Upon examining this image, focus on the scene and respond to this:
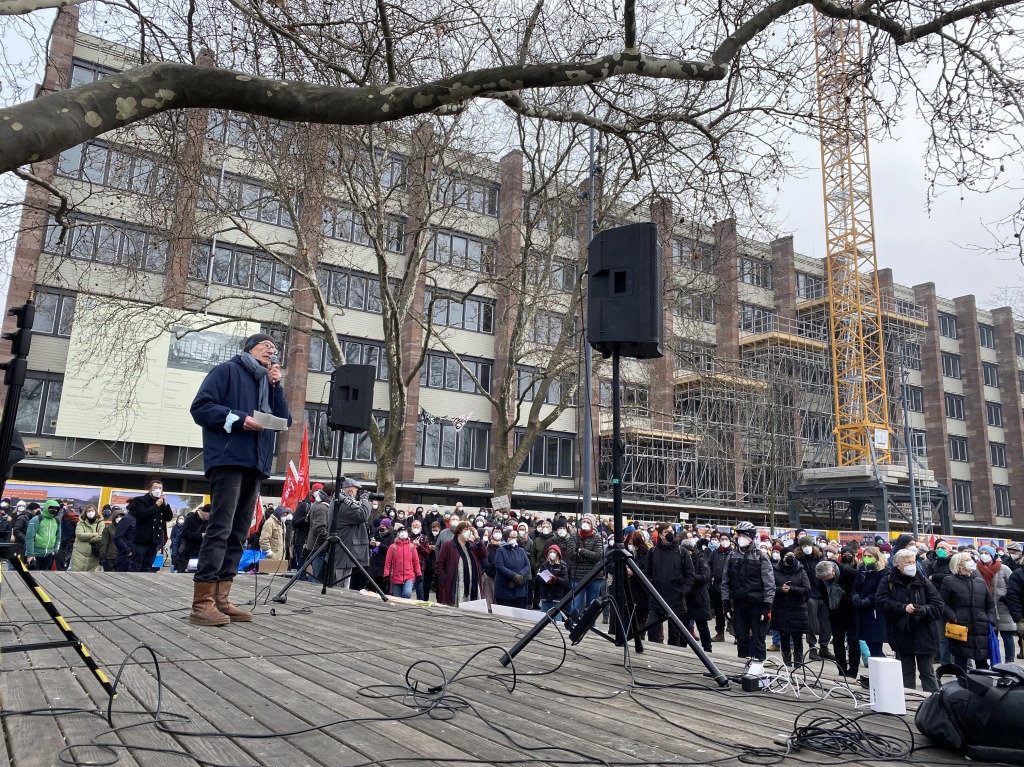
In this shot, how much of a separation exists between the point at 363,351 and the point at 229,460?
29.9 meters

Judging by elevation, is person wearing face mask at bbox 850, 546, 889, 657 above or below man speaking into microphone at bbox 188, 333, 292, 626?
below

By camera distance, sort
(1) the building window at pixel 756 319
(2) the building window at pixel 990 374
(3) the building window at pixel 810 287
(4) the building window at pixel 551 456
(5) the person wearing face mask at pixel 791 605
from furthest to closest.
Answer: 1. (2) the building window at pixel 990 374
2. (3) the building window at pixel 810 287
3. (1) the building window at pixel 756 319
4. (4) the building window at pixel 551 456
5. (5) the person wearing face mask at pixel 791 605

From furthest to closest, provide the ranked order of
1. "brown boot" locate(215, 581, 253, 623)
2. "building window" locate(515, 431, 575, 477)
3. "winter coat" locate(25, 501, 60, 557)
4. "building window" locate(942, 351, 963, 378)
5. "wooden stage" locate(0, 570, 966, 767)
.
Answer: "building window" locate(942, 351, 963, 378) → "building window" locate(515, 431, 575, 477) → "winter coat" locate(25, 501, 60, 557) → "brown boot" locate(215, 581, 253, 623) → "wooden stage" locate(0, 570, 966, 767)

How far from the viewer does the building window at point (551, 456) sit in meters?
39.1

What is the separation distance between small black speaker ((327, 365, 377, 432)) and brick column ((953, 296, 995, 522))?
196 feet

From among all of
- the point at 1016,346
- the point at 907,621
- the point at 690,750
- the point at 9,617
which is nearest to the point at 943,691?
the point at 690,750

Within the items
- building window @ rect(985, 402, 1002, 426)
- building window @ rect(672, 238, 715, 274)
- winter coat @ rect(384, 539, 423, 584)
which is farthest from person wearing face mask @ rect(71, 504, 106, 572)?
building window @ rect(985, 402, 1002, 426)

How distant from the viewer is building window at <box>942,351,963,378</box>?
57.5m

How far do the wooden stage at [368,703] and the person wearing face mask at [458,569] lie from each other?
829 cm

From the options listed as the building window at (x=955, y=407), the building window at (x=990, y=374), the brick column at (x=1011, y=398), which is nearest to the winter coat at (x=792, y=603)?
the building window at (x=955, y=407)

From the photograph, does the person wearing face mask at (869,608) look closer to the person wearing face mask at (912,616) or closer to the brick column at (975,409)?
the person wearing face mask at (912,616)

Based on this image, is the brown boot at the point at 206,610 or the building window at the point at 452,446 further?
the building window at the point at 452,446

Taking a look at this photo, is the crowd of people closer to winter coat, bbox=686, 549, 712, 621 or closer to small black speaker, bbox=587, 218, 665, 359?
winter coat, bbox=686, 549, 712, 621

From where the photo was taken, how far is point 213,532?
5590mm
